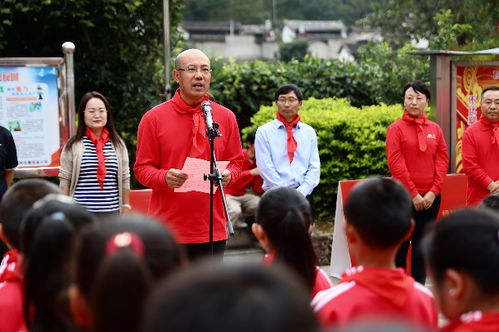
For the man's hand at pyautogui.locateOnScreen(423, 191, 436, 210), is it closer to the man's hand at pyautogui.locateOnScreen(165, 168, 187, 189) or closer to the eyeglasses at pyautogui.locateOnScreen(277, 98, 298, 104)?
the eyeglasses at pyautogui.locateOnScreen(277, 98, 298, 104)

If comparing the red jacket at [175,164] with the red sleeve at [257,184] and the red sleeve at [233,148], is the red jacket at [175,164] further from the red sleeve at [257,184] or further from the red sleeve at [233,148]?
the red sleeve at [257,184]

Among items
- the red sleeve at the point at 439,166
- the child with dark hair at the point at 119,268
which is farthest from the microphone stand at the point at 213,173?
the child with dark hair at the point at 119,268

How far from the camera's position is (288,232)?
3293mm

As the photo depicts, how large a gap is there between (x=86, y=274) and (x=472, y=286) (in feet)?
3.73

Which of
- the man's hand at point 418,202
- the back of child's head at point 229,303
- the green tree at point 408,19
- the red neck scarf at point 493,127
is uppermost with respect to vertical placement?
the green tree at point 408,19

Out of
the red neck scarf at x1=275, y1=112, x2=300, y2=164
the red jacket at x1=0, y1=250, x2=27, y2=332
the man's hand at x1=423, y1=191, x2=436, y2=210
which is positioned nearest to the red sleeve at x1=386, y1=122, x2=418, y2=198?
the man's hand at x1=423, y1=191, x2=436, y2=210

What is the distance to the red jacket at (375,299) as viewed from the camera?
2.81 metres

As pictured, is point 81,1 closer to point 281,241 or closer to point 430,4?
point 281,241

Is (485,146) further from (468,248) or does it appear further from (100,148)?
(468,248)

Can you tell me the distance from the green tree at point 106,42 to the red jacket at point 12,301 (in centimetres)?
813

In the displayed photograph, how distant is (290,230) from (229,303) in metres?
1.95

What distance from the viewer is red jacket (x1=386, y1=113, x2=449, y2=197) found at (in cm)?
713

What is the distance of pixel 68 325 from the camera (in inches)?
88.4

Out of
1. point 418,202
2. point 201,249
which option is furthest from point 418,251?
point 201,249
